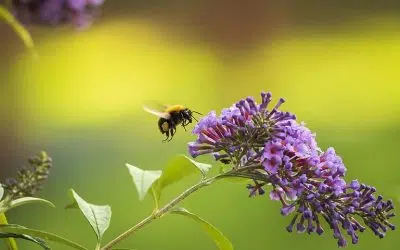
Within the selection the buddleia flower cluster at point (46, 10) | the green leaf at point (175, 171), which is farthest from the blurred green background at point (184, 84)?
the green leaf at point (175, 171)

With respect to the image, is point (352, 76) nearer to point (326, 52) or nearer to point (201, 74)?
point (326, 52)

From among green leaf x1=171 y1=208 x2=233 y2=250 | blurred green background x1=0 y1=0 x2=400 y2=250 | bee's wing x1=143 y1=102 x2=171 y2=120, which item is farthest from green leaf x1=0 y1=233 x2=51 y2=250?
blurred green background x1=0 y1=0 x2=400 y2=250

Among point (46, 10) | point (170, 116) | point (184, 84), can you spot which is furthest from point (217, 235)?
point (184, 84)

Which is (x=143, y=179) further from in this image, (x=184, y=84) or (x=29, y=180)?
(x=184, y=84)

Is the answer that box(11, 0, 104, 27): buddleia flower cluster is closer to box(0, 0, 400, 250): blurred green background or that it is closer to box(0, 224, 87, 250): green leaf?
box(0, 224, 87, 250): green leaf

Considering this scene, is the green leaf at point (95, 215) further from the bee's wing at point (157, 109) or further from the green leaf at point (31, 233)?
the bee's wing at point (157, 109)

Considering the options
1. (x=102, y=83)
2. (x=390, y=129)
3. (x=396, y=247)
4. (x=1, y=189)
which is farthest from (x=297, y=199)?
(x=102, y=83)
